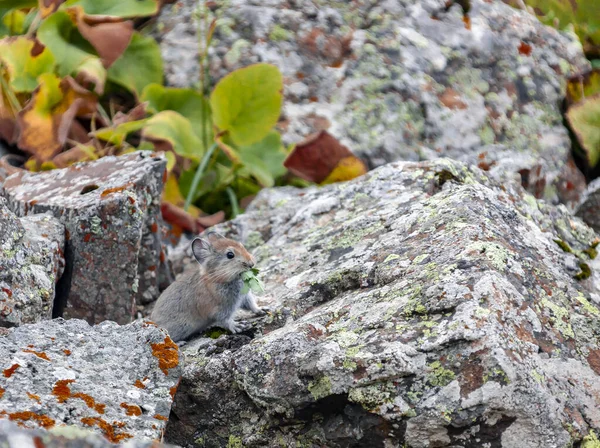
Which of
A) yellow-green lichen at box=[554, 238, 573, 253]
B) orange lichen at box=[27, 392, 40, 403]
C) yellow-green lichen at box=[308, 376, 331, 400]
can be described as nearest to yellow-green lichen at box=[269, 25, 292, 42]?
yellow-green lichen at box=[554, 238, 573, 253]

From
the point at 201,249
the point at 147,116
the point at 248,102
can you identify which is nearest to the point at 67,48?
the point at 147,116

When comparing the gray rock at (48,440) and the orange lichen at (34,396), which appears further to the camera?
the orange lichen at (34,396)

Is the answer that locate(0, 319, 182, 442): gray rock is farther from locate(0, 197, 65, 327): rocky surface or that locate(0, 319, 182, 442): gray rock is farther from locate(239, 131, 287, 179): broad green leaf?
locate(239, 131, 287, 179): broad green leaf

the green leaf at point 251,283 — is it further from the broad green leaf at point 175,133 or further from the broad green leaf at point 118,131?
the broad green leaf at point 118,131

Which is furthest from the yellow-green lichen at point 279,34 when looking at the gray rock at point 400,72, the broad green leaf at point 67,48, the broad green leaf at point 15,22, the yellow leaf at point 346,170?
the broad green leaf at point 15,22

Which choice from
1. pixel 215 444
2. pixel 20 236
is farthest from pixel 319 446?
pixel 20 236

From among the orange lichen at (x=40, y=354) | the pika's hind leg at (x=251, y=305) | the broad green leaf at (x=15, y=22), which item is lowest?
the broad green leaf at (x=15, y=22)
